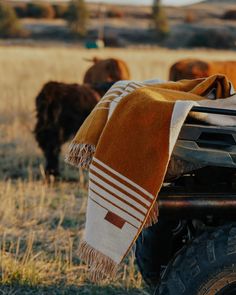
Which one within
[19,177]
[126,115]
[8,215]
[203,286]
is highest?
[126,115]

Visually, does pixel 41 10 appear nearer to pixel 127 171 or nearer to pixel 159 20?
pixel 159 20

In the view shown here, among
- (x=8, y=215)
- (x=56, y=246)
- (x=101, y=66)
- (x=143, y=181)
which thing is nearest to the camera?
(x=143, y=181)

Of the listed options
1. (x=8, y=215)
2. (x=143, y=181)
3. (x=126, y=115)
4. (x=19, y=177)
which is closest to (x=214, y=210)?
(x=143, y=181)

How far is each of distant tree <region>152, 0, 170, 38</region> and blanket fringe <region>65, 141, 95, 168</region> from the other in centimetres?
6137

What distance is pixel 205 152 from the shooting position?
9.08ft

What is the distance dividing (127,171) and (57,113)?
607cm

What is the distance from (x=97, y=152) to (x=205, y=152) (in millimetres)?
470

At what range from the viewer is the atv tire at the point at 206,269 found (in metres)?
2.81

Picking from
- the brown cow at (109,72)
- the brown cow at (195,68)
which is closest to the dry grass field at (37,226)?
the brown cow at (109,72)

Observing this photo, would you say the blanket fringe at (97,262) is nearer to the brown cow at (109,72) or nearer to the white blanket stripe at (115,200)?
the white blanket stripe at (115,200)

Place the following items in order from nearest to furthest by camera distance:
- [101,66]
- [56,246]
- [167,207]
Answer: [167,207], [56,246], [101,66]

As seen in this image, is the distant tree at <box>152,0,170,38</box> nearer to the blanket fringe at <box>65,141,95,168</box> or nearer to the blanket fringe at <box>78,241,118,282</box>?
the blanket fringe at <box>65,141,95,168</box>

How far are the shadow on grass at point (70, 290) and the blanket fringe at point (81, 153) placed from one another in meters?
1.54

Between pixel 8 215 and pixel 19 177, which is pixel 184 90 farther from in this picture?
pixel 19 177
